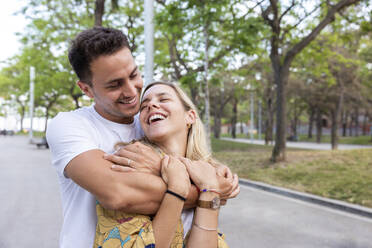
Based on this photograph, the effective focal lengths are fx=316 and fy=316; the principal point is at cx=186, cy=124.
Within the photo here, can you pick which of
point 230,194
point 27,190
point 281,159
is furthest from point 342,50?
point 230,194

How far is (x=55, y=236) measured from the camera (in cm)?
517

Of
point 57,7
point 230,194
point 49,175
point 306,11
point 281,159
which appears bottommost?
point 49,175

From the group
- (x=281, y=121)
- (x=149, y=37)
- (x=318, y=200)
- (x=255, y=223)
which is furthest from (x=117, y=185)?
(x=281, y=121)

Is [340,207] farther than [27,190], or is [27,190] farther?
[27,190]

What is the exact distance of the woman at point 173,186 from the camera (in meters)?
1.48

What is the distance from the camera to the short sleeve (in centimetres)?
160

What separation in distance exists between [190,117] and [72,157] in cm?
87

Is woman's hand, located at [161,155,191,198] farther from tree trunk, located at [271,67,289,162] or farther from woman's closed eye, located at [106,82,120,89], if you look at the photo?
tree trunk, located at [271,67,289,162]

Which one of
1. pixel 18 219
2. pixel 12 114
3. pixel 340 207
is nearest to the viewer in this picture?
pixel 18 219

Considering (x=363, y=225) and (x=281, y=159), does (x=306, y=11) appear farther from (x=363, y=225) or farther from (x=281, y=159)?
(x=363, y=225)

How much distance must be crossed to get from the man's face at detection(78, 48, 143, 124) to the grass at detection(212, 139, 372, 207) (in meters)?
6.65

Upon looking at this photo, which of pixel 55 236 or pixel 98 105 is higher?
pixel 98 105

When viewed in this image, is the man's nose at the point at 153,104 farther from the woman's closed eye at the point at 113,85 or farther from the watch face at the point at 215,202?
the watch face at the point at 215,202

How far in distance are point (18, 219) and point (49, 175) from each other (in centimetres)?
571
